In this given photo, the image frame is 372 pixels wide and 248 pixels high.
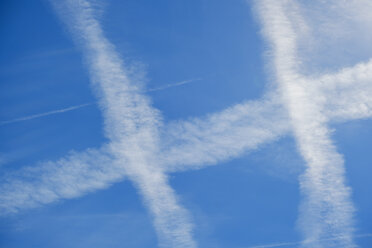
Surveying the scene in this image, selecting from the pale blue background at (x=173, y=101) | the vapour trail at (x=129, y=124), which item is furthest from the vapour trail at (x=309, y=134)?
the vapour trail at (x=129, y=124)

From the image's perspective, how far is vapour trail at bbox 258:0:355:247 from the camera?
110 centimetres

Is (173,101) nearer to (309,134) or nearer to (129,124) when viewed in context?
(129,124)

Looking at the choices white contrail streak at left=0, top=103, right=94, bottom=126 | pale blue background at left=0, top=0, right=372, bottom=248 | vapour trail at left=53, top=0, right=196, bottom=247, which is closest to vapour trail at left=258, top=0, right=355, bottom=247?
pale blue background at left=0, top=0, right=372, bottom=248

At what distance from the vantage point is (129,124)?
114 centimetres

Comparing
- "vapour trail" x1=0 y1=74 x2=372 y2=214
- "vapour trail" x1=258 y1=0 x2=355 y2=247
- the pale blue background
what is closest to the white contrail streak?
the pale blue background

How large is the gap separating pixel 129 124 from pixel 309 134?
72 cm

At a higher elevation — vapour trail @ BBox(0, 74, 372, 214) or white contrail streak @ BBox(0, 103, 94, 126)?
white contrail streak @ BBox(0, 103, 94, 126)

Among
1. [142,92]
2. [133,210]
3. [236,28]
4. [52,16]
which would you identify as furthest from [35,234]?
[236,28]

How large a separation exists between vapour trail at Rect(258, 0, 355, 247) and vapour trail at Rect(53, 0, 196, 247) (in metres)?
0.52

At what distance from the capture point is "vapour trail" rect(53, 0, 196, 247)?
1103mm

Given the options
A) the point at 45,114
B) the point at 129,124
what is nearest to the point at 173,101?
the point at 129,124

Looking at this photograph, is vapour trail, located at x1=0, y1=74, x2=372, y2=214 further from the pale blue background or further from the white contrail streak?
the white contrail streak

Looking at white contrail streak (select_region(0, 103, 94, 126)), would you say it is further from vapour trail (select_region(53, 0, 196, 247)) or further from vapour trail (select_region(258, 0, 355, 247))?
vapour trail (select_region(258, 0, 355, 247))

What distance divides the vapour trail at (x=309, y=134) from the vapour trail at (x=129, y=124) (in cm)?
52
